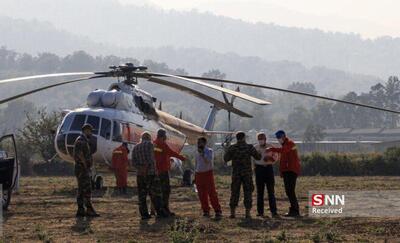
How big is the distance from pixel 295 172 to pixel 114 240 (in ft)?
15.1

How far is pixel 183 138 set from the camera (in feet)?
81.4

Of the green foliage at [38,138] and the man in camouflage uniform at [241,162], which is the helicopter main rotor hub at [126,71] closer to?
the man in camouflage uniform at [241,162]

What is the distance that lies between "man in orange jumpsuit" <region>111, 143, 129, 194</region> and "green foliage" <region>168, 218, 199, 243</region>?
296 inches

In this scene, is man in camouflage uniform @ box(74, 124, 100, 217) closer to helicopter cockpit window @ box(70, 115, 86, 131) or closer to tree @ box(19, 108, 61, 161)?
helicopter cockpit window @ box(70, 115, 86, 131)

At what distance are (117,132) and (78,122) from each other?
130cm

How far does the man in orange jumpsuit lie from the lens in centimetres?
2039

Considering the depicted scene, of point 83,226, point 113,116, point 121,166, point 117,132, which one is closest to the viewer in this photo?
point 83,226

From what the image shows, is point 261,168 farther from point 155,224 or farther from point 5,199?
point 5,199

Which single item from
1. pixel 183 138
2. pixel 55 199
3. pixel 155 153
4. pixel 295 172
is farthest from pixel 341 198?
pixel 183 138

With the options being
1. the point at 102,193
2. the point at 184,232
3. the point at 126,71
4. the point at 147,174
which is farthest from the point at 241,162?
A: the point at 126,71

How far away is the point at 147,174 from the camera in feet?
46.2

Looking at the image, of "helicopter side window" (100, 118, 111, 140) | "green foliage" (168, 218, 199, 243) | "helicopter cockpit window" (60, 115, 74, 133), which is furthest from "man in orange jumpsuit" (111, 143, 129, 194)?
"green foliage" (168, 218, 199, 243)

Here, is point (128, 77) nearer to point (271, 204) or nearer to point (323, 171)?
point (271, 204)

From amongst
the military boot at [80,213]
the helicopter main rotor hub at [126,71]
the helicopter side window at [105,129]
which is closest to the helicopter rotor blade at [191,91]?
the helicopter main rotor hub at [126,71]
